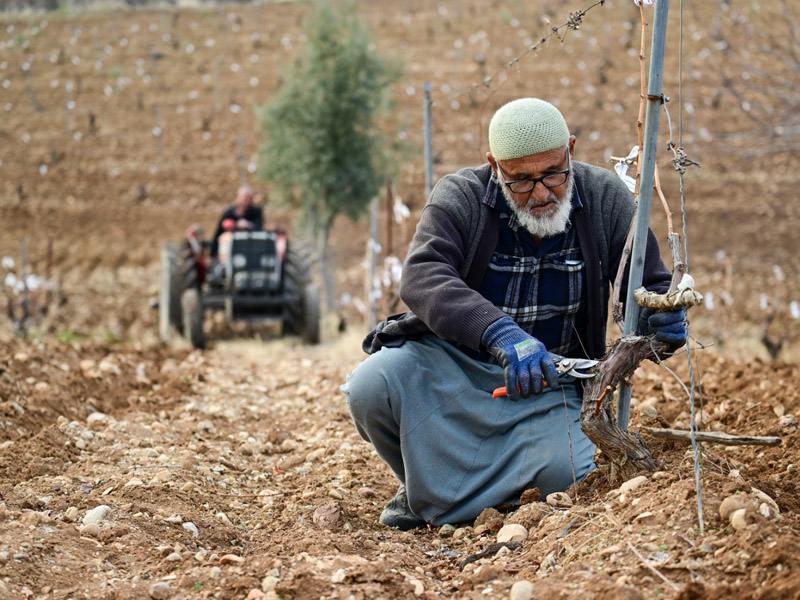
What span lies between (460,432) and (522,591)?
1.01 meters

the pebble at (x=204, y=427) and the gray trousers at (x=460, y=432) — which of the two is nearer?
the gray trousers at (x=460, y=432)

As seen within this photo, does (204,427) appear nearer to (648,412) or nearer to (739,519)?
(648,412)

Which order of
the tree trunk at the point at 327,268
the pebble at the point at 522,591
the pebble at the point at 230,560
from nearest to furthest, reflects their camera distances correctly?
the pebble at the point at 522,591, the pebble at the point at 230,560, the tree trunk at the point at 327,268

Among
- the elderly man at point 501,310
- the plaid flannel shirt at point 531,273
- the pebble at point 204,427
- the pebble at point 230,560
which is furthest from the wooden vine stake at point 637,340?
the pebble at point 204,427

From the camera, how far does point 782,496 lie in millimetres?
2629

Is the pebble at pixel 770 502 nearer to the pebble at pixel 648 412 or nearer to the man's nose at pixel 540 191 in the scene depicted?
the man's nose at pixel 540 191

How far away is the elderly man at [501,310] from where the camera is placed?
120 inches

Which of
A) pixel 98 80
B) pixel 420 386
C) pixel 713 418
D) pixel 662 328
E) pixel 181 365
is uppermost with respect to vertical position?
pixel 98 80

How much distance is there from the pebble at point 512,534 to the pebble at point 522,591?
0.48 m

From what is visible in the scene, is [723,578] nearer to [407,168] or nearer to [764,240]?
[764,240]

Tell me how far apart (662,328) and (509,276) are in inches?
24.9

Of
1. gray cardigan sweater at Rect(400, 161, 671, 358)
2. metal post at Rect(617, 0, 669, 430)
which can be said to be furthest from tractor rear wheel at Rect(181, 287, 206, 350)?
metal post at Rect(617, 0, 669, 430)

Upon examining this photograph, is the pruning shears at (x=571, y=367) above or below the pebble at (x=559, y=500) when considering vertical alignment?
above

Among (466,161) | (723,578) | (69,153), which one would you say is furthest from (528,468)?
(69,153)
